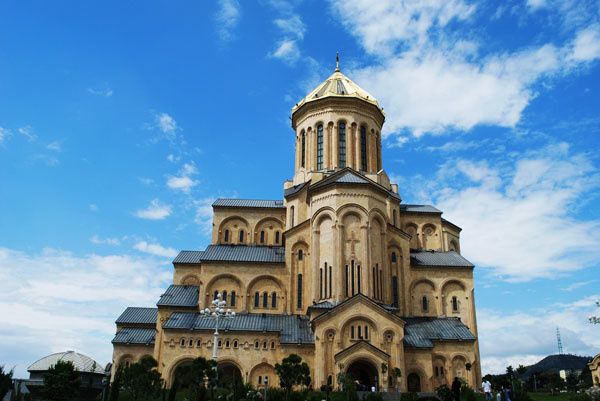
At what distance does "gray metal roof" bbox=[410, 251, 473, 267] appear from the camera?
4019 cm

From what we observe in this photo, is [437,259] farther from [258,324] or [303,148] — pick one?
[258,324]

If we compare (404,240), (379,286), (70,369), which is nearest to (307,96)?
(404,240)

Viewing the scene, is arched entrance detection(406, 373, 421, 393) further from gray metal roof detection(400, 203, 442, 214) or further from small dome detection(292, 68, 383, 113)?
small dome detection(292, 68, 383, 113)

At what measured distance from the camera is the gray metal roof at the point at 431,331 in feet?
111

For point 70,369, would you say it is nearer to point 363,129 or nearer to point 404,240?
point 404,240

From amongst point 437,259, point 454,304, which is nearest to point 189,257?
point 437,259

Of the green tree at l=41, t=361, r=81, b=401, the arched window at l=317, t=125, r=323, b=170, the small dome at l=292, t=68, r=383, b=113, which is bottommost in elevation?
the green tree at l=41, t=361, r=81, b=401

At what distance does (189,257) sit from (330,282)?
13.4 meters

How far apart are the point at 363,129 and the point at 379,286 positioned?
1370 cm

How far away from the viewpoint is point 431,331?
35.4m

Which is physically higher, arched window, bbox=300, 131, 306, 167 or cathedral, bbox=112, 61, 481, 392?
arched window, bbox=300, 131, 306, 167

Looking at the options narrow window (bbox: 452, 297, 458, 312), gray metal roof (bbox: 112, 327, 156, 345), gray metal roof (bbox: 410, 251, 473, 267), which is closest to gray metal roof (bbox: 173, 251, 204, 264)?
gray metal roof (bbox: 112, 327, 156, 345)

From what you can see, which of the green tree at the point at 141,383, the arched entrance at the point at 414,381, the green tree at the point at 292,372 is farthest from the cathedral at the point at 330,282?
the green tree at the point at 141,383

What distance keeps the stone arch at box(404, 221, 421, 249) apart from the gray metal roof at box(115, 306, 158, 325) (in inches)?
854
